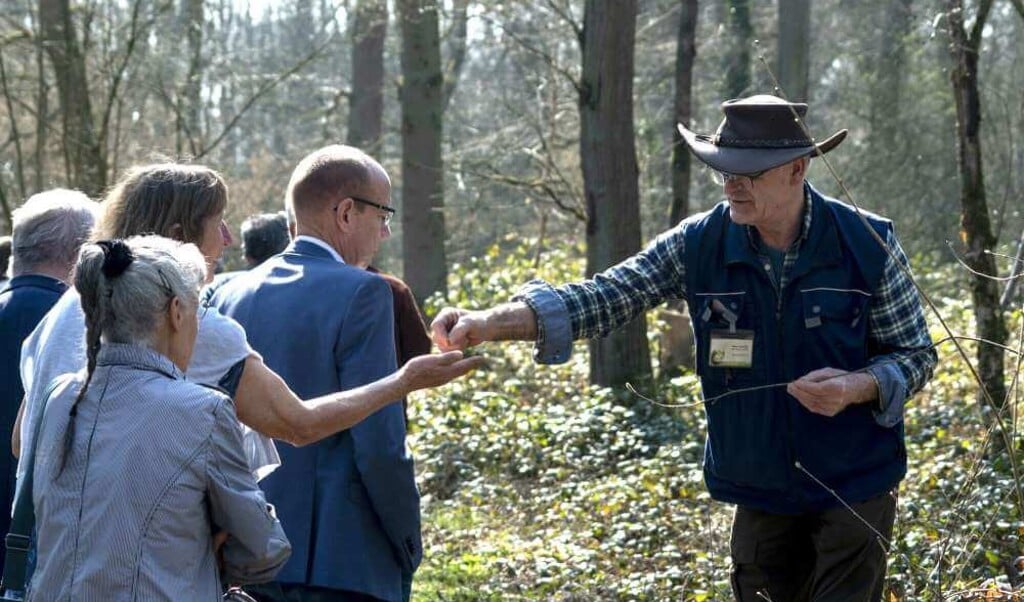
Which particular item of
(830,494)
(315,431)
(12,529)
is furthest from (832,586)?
(12,529)

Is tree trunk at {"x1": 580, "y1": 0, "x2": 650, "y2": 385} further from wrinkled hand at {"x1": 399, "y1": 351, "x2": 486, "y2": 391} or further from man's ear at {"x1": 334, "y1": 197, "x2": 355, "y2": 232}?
wrinkled hand at {"x1": 399, "y1": 351, "x2": 486, "y2": 391}

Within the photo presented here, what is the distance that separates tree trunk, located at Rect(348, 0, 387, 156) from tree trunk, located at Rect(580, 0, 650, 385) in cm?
909

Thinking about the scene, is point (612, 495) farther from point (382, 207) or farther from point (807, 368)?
point (382, 207)

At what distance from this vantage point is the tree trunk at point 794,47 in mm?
15367

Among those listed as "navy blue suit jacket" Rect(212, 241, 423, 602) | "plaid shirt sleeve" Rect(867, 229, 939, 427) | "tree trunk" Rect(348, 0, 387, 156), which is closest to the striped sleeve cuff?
"navy blue suit jacket" Rect(212, 241, 423, 602)

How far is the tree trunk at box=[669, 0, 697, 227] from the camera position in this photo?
12328 mm

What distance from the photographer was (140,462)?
2.80 meters

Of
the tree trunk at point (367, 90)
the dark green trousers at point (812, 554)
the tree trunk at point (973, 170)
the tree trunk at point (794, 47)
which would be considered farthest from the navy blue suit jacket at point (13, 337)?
the tree trunk at point (367, 90)

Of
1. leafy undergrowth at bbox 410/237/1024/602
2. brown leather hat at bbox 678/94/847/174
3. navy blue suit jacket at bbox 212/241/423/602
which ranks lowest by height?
leafy undergrowth at bbox 410/237/1024/602

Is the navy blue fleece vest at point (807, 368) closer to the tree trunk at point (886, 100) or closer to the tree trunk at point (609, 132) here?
the tree trunk at point (609, 132)

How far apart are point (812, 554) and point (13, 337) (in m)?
2.92

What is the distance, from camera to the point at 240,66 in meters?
19.8

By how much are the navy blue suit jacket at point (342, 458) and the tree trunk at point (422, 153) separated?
1273 centimetres

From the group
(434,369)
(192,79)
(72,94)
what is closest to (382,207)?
(434,369)
